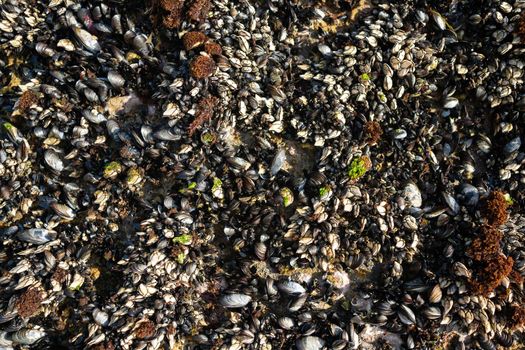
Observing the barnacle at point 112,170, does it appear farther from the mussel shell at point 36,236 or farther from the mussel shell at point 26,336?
the mussel shell at point 26,336

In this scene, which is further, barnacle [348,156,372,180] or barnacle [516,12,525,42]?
barnacle [516,12,525,42]

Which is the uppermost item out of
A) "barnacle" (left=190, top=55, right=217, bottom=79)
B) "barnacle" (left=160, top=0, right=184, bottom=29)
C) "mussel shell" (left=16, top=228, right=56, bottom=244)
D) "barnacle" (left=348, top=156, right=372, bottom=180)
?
"barnacle" (left=160, top=0, right=184, bottom=29)

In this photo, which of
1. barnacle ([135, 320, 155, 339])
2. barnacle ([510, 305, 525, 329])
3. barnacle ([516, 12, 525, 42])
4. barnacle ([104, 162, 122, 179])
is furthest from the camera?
barnacle ([516, 12, 525, 42])

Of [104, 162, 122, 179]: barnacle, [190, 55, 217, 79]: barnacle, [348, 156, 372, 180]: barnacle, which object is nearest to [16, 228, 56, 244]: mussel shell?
[104, 162, 122, 179]: barnacle

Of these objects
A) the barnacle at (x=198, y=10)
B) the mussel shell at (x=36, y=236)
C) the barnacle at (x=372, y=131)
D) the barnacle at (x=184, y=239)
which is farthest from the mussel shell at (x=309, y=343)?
the barnacle at (x=198, y=10)

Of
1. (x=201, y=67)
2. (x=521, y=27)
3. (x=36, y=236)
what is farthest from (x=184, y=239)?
(x=521, y=27)

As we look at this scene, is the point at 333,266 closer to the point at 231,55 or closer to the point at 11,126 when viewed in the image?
the point at 231,55

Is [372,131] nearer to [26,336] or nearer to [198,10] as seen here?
[198,10]

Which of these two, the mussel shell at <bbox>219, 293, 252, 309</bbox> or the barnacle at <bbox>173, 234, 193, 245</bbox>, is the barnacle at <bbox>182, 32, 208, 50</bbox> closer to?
the barnacle at <bbox>173, 234, 193, 245</bbox>
